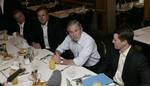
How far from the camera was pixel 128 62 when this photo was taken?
274cm

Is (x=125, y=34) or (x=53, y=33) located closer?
(x=125, y=34)

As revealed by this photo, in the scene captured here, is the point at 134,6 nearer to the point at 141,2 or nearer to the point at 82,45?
the point at 141,2

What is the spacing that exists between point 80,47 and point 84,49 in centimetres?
14

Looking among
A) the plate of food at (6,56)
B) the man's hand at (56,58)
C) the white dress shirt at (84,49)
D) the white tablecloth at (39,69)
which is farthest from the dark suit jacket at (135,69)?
the plate of food at (6,56)

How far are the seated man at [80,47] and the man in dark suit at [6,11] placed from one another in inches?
80.7

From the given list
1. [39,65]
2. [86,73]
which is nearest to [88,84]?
[86,73]

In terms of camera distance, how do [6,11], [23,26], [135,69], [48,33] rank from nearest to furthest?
[135,69] → [48,33] → [23,26] → [6,11]

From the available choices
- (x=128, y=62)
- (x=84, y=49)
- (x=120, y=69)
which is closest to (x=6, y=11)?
(x=84, y=49)

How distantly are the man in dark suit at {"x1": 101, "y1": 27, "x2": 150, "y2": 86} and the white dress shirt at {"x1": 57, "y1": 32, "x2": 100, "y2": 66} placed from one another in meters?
0.46

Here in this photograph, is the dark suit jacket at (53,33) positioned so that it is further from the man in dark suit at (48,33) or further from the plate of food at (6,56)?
the plate of food at (6,56)

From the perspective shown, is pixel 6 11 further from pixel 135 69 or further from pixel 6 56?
pixel 135 69

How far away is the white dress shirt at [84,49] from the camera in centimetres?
334

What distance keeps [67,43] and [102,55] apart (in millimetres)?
571

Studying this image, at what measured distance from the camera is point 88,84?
2561mm
